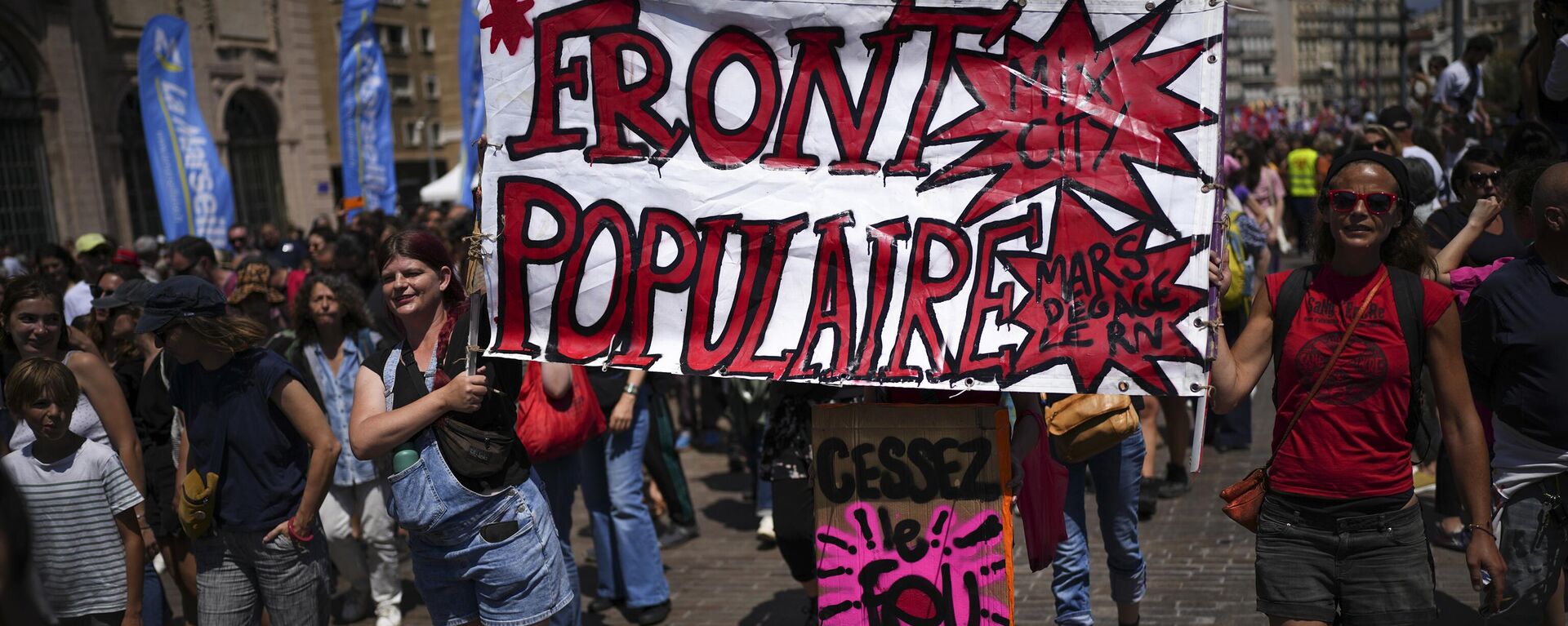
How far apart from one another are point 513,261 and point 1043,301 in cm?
155

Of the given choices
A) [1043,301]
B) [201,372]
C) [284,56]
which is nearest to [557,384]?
[201,372]

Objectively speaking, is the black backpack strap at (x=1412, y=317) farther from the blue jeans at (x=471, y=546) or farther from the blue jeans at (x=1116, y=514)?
the blue jeans at (x=471, y=546)

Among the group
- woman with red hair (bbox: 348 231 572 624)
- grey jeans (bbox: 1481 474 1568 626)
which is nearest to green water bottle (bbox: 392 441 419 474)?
woman with red hair (bbox: 348 231 572 624)

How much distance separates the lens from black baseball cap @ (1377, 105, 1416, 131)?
825 cm

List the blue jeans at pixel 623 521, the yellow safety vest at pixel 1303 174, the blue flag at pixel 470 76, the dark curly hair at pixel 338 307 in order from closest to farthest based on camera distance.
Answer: the blue jeans at pixel 623 521
the dark curly hair at pixel 338 307
the yellow safety vest at pixel 1303 174
the blue flag at pixel 470 76

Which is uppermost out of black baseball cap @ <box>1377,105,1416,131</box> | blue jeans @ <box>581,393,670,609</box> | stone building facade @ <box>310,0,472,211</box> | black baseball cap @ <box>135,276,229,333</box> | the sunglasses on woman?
stone building facade @ <box>310,0,472,211</box>

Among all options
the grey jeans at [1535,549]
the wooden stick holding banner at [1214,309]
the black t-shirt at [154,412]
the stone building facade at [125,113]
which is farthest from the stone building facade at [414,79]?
the grey jeans at [1535,549]

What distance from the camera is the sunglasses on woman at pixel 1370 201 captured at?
3279mm

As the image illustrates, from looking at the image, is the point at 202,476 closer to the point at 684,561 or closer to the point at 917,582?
the point at 917,582

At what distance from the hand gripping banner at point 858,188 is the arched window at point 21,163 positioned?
86.3 feet

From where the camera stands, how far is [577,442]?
5039mm

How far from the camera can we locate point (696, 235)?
361 cm

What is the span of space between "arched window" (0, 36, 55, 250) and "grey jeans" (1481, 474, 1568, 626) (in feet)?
92.3

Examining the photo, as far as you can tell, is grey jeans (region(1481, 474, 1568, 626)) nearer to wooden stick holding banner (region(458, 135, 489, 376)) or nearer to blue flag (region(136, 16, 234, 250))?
wooden stick holding banner (region(458, 135, 489, 376))
